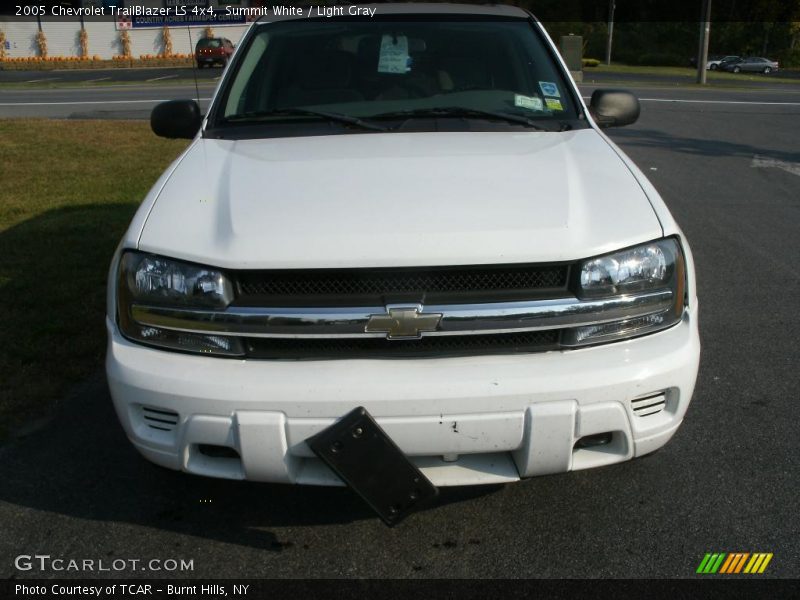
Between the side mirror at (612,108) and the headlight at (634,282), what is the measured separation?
167cm

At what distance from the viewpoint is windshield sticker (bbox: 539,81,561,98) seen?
13.4 feet

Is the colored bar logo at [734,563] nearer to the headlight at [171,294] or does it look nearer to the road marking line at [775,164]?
the headlight at [171,294]

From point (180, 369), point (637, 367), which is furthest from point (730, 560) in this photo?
point (180, 369)

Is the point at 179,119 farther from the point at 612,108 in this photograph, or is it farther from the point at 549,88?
the point at 612,108

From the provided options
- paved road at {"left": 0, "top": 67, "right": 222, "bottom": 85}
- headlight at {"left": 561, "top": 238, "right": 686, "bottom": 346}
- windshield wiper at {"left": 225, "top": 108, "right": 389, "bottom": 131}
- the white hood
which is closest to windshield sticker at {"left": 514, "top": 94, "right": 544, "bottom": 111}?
the white hood

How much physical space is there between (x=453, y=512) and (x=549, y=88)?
6.81ft

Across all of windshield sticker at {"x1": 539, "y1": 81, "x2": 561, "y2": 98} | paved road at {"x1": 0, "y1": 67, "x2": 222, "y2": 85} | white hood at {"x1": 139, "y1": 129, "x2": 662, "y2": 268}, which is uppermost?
windshield sticker at {"x1": 539, "y1": 81, "x2": 561, "y2": 98}

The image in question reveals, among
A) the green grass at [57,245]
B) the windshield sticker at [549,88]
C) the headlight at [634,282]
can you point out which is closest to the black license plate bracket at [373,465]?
the headlight at [634,282]

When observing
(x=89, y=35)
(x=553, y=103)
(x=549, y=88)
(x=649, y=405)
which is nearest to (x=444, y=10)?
(x=549, y=88)

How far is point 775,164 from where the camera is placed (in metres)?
10.8

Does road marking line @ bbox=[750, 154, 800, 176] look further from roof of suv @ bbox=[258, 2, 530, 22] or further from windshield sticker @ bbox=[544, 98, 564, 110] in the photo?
windshield sticker @ bbox=[544, 98, 564, 110]

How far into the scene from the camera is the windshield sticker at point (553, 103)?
401 cm

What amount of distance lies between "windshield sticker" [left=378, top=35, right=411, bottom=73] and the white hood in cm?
89
